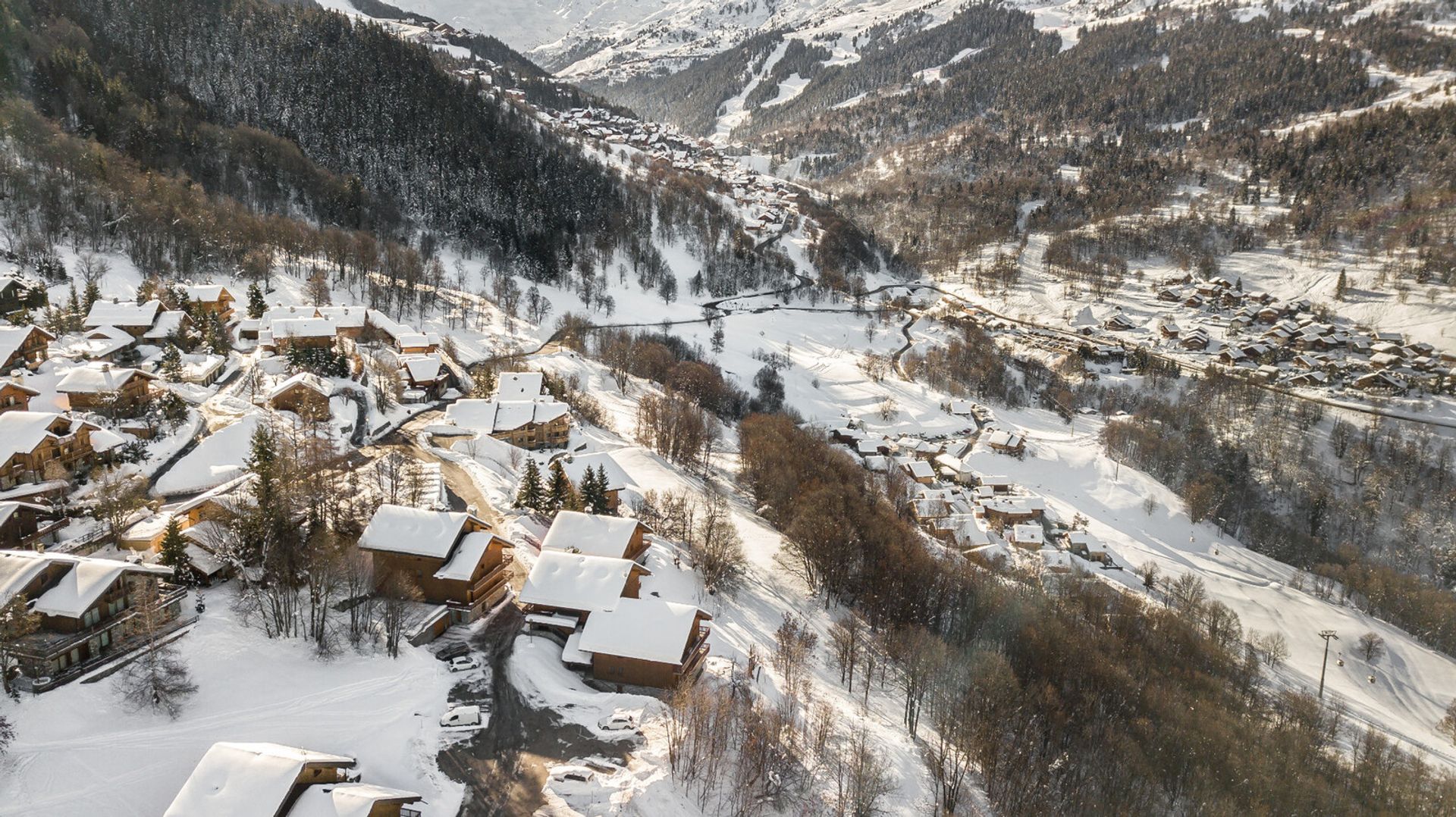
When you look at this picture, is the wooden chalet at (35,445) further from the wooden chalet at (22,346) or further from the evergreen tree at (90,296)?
the evergreen tree at (90,296)

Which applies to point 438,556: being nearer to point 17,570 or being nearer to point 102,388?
point 17,570

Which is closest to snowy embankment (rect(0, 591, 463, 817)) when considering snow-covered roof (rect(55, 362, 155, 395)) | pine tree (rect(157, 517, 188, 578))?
pine tree (rect(157, 517, 188, 578))

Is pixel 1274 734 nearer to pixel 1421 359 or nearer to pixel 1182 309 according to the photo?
pixel 1421 359

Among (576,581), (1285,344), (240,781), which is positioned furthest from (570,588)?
(1285,344)

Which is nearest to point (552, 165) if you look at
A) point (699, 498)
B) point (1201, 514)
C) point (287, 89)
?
point (287, 89)

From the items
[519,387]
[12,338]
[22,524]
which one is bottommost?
[519,387]

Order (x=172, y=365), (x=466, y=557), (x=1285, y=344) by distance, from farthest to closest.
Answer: (x=1285, y=344) → (x=172, y=365) → (x=466, y=557)

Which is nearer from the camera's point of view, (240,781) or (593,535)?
(240,781)
